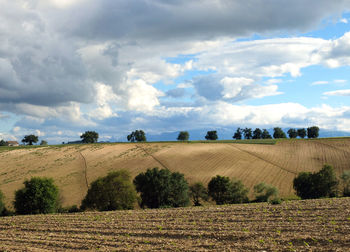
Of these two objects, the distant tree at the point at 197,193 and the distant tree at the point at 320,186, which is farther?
the distant tree at the point at 197,193

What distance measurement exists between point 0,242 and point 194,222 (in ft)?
55.4

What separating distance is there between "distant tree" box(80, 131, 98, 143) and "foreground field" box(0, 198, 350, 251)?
513 feet

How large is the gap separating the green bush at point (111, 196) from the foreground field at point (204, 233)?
829 inches

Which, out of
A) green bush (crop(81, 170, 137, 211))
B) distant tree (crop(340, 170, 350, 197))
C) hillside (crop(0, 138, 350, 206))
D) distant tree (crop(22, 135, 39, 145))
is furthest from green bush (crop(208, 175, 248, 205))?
distant tree (crop(22, 135, 39, 145))

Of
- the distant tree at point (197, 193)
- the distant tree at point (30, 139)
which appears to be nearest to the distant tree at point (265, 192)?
the distant tree at point (197, 193)

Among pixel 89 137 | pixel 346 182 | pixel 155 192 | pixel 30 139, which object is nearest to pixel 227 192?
pixel 155 192

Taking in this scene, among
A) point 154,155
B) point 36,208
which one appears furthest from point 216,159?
point 36,208

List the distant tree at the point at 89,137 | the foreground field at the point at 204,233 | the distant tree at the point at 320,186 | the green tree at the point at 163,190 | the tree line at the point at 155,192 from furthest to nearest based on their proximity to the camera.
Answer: the distant tree at the point at 89,137, the distant tree at the point at 320,186, the green tree at the point at 163,190, the tree line at the point at 155,192, the foreground field at the point at 204,233

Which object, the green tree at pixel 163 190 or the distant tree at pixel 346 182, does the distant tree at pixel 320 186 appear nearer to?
the distant tree at pixel 346 182

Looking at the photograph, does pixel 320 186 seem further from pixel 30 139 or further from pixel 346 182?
pixel 30 139

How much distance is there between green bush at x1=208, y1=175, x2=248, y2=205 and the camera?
6350 cm

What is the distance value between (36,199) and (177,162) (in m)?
45.9

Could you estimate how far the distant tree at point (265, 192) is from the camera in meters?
62.6

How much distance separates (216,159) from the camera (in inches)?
3816
